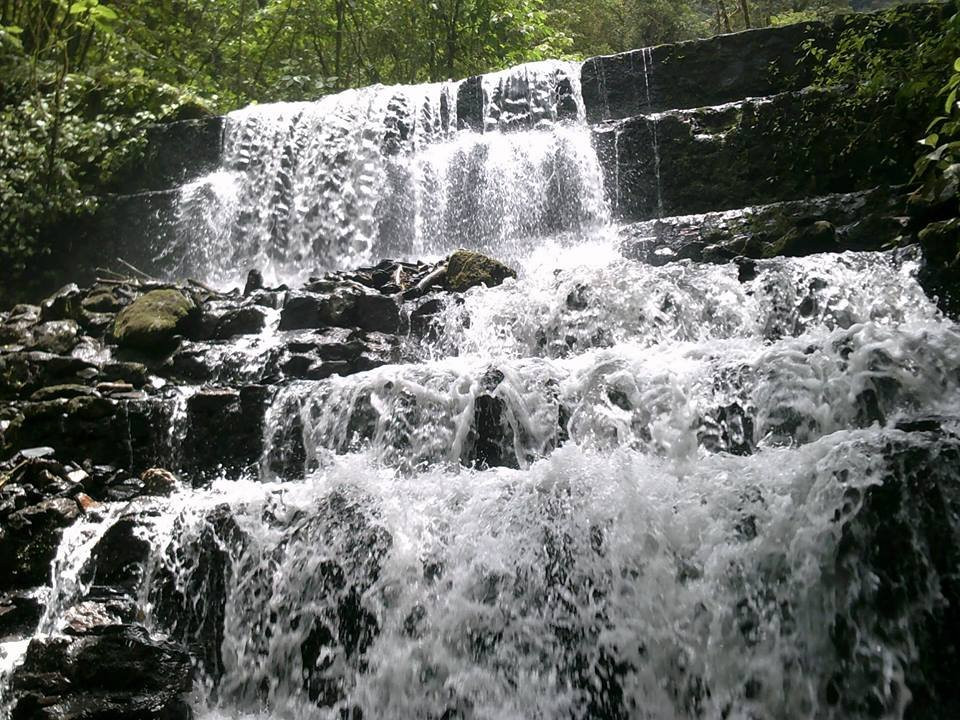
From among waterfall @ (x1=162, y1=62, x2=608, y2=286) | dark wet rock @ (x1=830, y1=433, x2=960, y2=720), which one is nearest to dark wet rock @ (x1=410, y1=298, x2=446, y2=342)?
waterfall @ (x1=162, y1=62, x2=608, y2=286)

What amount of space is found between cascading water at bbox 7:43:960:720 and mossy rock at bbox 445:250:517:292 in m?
0.53

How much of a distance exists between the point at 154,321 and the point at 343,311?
175cm

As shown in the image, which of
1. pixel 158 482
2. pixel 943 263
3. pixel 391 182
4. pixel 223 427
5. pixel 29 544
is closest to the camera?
pixel 29 544

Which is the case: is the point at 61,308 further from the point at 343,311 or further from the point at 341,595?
the point at 341,595

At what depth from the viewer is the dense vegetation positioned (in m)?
10.0

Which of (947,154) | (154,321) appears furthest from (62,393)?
(947,154)

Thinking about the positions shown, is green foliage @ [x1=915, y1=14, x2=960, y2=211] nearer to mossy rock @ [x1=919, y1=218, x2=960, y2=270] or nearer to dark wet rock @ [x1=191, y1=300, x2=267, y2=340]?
mossy rock @ [x1=919, y1=218, x2=960, y2=270]

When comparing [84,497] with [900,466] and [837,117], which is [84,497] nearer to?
[900,466]

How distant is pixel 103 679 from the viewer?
3859 mm

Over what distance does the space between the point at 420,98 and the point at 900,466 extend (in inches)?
369

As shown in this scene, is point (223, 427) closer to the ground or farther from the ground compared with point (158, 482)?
farther from the ground

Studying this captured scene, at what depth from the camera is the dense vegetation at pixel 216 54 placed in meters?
10.0

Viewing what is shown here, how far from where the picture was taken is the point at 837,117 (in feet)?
28.3

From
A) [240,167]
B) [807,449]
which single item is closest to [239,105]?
[240,167]
